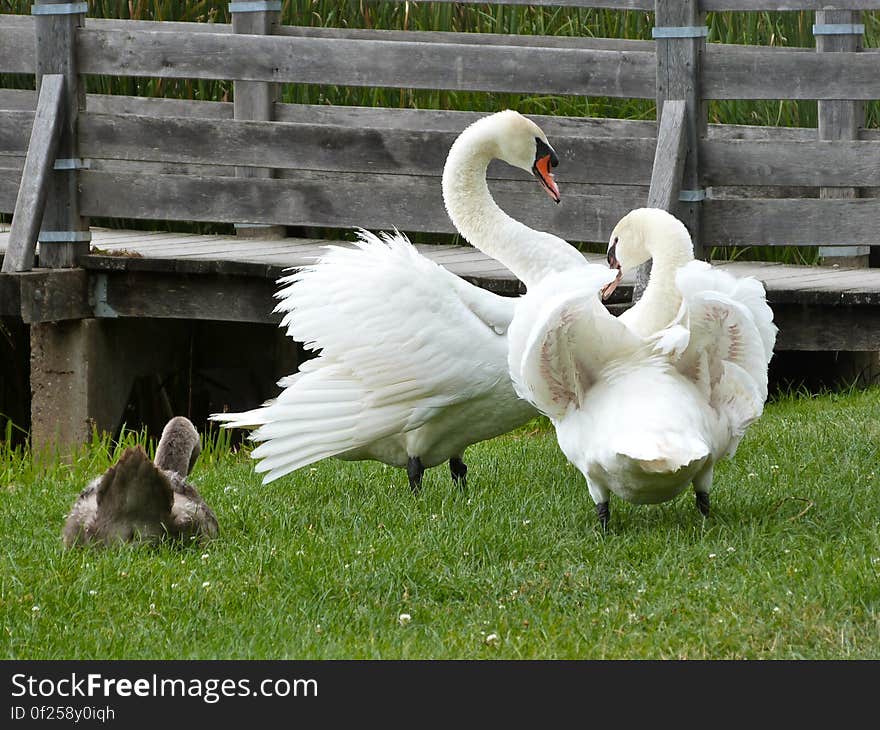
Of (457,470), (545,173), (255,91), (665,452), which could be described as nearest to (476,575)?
(665,452)

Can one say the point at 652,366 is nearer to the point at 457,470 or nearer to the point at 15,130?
the point at 457,470

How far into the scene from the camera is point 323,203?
884 centimetres

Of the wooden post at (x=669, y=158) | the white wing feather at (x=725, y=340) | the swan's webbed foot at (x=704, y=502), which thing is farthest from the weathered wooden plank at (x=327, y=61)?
the swan's webbed foot at (x=704, y=502)

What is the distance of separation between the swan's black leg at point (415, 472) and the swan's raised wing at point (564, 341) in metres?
1.05

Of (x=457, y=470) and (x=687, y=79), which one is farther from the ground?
(x=687, y=79)

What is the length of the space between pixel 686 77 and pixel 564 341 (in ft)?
10.3

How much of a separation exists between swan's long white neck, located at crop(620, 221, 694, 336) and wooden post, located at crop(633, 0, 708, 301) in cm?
223

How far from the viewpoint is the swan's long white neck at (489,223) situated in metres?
6.60

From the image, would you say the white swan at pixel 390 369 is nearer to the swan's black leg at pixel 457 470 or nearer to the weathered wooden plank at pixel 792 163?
the swan's black leg at pixel 457 470

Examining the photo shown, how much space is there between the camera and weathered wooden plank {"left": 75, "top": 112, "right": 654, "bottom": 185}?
27.0ft

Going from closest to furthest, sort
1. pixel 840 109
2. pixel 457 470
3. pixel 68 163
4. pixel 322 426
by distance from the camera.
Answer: pixel 322 426
pixel 457 470
pixel 68 163
pixel 840 109

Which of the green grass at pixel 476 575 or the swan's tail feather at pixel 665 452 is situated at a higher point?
the swan's tail feather at pixel 665 452

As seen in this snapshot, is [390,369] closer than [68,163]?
Yes
